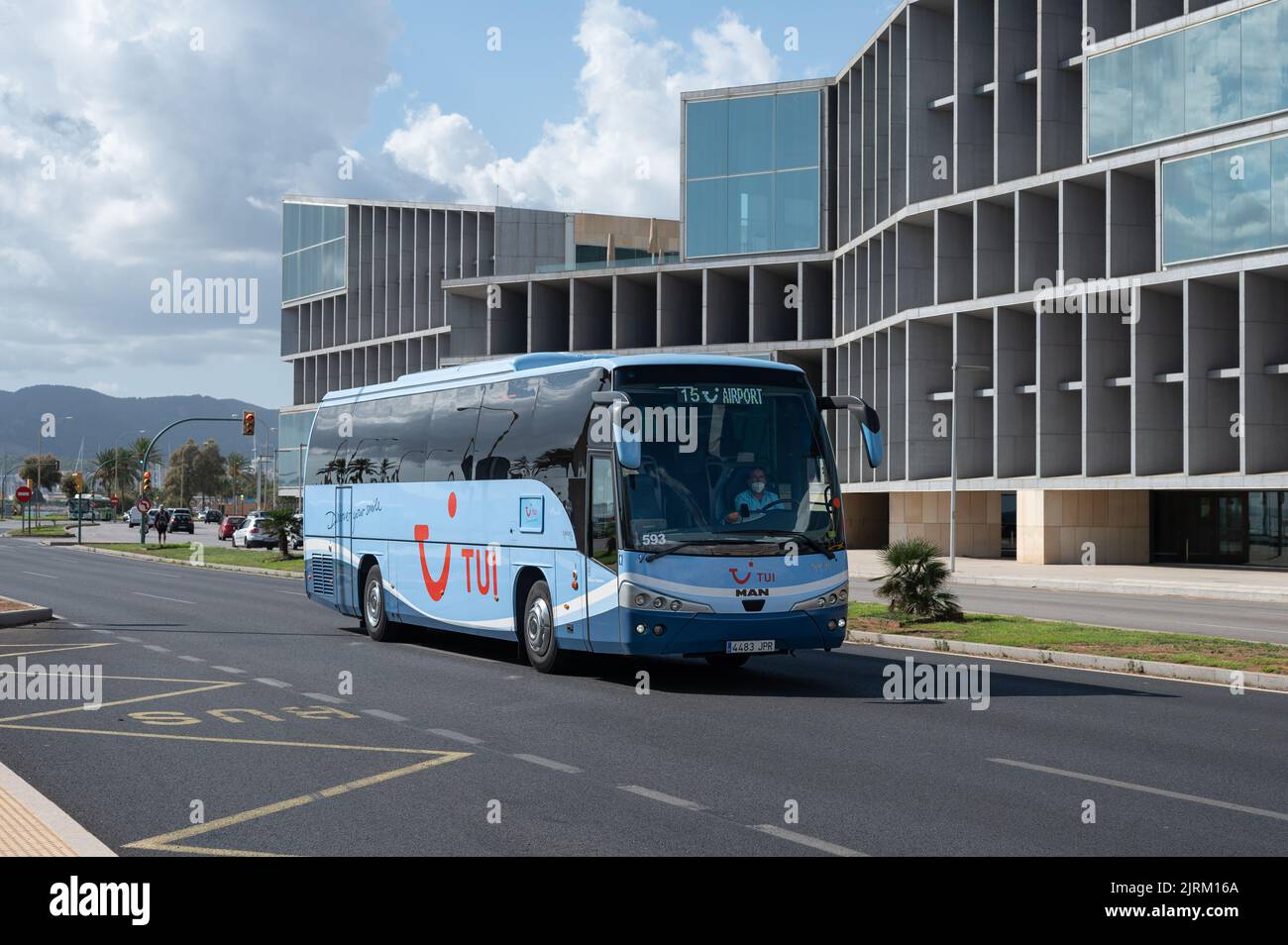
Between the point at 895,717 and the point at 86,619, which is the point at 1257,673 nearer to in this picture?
the point at 895,717

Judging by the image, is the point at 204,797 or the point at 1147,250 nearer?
the point at 204,797

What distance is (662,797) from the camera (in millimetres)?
8430

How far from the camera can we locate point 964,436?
2002 inches

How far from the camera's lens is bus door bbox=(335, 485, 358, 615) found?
67.1 feet

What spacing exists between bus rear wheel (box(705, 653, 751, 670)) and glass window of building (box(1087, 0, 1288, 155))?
103 feet

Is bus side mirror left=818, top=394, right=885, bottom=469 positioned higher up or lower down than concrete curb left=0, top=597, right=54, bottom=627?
higher up

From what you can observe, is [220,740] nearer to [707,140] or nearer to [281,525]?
[281,525]

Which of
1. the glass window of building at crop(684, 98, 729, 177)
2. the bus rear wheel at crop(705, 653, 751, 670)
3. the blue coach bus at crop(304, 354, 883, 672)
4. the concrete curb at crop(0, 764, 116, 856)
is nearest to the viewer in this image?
the concrete curb at crop(0, 764, 116, 856)

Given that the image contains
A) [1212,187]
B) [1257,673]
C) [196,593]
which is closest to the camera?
[1257,673]

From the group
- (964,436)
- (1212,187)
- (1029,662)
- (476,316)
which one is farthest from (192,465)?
(1029,662)

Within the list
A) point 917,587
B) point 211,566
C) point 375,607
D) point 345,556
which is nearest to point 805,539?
point 917,587

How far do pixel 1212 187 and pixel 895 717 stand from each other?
34.6m

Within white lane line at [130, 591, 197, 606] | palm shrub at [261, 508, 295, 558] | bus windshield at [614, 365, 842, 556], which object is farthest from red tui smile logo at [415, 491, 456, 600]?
palm shrub at [261, 508, 295, 558]

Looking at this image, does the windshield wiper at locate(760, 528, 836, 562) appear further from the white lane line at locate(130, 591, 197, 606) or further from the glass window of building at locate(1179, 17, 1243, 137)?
the glass window of building at locate(1179, 17, 1243, 137)
